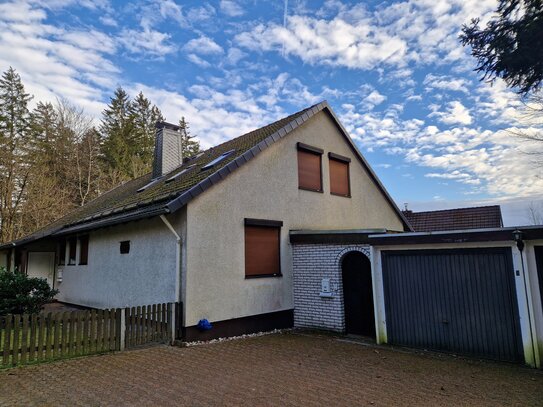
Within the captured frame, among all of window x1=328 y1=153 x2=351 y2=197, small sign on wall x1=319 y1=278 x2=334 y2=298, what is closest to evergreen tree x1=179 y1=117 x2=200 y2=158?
window x1=328 y1=153 x2=351 y2=197

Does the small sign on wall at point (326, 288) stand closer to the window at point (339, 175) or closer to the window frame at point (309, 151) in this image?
the window frame at point (309, 151)

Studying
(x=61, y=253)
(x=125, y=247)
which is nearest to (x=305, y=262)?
(x=125, y=247)

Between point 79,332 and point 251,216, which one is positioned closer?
point 79,332

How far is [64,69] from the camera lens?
13.4m

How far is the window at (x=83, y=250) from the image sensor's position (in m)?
13.2

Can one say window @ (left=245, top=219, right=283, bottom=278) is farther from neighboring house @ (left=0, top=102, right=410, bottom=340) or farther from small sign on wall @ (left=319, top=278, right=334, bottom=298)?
small sign on wall @ (left=319, top=278, right=334, bottom=298)

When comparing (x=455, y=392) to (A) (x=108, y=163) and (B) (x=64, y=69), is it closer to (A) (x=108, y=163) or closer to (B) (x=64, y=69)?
(B) (x=64, y=69)

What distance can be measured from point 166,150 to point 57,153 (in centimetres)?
1609

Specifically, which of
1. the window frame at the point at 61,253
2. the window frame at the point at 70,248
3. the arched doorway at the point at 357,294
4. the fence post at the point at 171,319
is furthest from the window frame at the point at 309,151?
the window frame at the point at 61,253

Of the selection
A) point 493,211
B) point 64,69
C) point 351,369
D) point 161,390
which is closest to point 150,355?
point 161,390

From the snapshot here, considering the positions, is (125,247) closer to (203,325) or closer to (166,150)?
(203,325)

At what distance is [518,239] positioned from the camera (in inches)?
245

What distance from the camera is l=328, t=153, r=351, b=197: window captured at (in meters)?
12.7

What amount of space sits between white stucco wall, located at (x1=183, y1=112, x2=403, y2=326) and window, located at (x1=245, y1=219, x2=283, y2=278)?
198 millimetres
